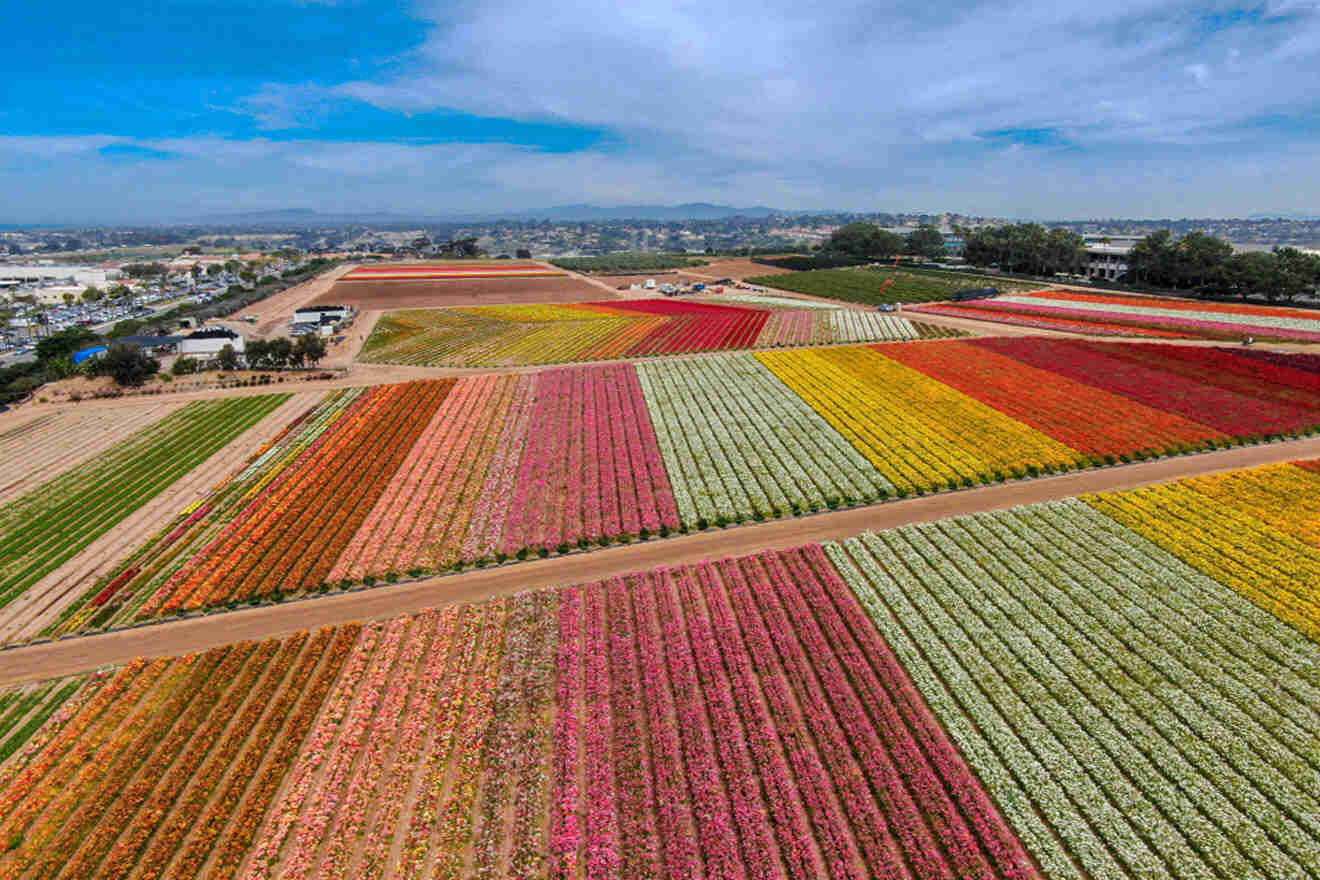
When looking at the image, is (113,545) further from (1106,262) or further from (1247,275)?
(1106,262)

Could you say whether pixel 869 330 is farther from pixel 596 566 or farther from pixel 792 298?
pixel 596 566

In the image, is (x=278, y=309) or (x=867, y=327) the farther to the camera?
(x=278, y=309)

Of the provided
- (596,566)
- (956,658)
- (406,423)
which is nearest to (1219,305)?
(956,658)

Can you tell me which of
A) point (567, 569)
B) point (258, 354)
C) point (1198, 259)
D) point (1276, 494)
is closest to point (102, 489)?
point (258, 354)

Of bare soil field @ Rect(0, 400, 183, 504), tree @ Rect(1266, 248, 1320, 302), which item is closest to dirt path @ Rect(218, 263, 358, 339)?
bare soil field @ Rect(0, 400, 183, 504)

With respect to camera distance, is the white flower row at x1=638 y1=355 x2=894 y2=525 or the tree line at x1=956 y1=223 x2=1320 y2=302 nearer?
the white flower row at x1=638 y1=355 x2=894 y2=525

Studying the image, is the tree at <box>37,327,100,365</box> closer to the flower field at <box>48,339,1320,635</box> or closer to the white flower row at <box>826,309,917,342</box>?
the flower field at <box>48,339,1320,635</box>

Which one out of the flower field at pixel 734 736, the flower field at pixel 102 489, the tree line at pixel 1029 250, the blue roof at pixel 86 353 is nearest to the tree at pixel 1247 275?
the tree line at pixel 1029 250
